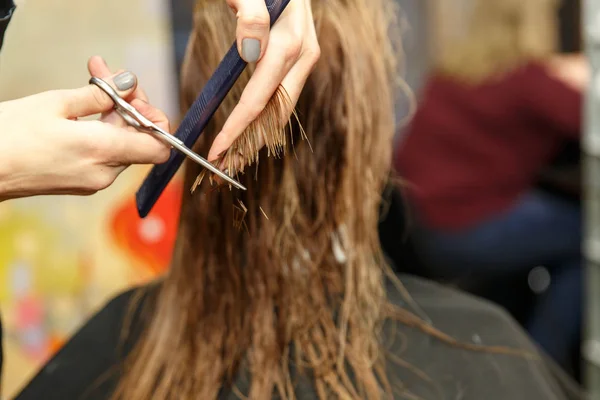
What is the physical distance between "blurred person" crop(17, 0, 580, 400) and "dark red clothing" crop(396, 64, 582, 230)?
1.26m

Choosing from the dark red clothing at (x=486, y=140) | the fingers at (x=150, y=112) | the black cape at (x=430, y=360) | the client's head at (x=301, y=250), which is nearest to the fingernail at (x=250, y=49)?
the fingers at (x=150, y=112)

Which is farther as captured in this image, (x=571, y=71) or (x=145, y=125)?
(x=571, y=71)

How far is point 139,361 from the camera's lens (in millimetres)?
864

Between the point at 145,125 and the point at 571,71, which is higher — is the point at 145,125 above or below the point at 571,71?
above

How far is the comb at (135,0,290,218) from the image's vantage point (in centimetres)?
54

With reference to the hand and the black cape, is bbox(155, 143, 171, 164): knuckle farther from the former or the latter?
the hand

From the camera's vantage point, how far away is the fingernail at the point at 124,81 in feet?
1.86

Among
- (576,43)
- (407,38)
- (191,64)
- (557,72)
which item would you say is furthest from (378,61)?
(407,38)

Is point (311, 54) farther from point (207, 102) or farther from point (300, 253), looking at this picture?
point (300, 253)

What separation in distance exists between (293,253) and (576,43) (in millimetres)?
2028

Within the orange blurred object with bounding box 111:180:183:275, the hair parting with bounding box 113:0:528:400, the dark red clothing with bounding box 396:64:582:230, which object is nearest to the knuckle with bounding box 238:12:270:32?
the hair parting with bounding box 113:0:528:400

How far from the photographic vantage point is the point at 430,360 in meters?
0.84

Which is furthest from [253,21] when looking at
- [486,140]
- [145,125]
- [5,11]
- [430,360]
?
[486,140]

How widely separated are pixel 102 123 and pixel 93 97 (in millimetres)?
28
